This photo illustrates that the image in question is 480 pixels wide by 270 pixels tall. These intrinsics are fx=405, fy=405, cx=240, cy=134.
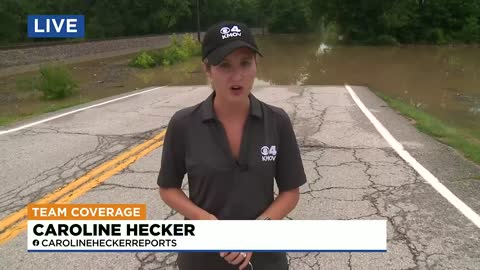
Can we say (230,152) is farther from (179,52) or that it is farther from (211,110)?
(179,52)

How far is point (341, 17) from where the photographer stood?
5091 cm

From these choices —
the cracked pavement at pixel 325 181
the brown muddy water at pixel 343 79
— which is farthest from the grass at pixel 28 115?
the cracked pavement at pixel 325 181

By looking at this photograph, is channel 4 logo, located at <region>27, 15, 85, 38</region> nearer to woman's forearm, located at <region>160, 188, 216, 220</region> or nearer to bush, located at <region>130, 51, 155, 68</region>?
bush, located at <region>130, 51, 155, 68</region>

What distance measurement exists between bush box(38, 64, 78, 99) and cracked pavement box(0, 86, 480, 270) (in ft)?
19.2

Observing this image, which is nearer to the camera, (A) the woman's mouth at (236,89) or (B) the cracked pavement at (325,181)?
(A) the woman's mouth at (236,89)

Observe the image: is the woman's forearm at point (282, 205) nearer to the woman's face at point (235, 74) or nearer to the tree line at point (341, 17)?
the woman's face at point (235, 74)

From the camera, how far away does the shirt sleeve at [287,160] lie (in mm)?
2062

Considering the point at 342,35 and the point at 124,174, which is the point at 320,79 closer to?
the point at 124,174

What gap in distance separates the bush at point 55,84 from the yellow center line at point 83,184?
30.8ft

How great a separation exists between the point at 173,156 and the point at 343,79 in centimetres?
2041

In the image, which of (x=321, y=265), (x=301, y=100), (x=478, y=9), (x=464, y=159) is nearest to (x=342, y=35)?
(x=478, y=9)

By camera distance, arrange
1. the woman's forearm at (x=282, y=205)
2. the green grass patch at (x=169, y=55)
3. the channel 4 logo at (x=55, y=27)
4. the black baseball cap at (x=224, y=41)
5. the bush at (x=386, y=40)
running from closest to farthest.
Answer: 1. the black baseball cap at (x=224, y=41)
2. the woman's forearm at (x=282, y=205)
3. the green grass patch at (x=169, y=55)
4. the channel 4 logo at (x=55, y=27)
5. the bush at (x=386, y=40)

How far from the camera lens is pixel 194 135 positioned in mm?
1958

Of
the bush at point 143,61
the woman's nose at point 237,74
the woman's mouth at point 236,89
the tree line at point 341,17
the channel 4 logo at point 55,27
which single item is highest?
the tree line at point 341,17
